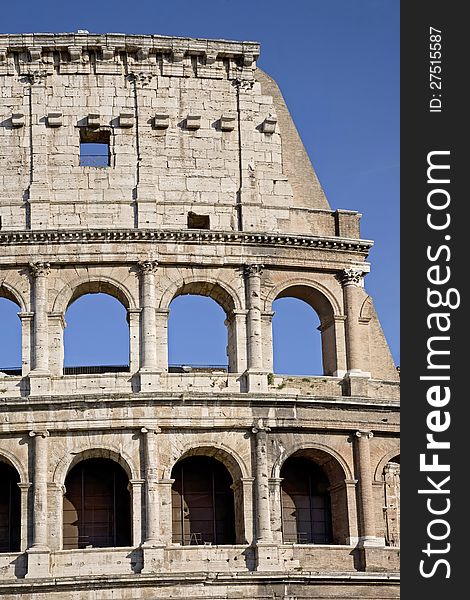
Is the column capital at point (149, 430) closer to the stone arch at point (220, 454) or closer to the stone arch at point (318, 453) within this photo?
the stone arch at point (220, 454)

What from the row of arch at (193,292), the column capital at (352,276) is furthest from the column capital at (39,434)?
the column capital at (352,276)

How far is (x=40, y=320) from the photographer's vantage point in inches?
1292

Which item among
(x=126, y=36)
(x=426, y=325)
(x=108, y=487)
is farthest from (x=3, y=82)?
(x=426, y=325)

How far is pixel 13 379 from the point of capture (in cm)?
3250

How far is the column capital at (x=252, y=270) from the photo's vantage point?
33594 millimetres

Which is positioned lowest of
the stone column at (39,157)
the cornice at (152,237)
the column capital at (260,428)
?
the column capital at (260,428)

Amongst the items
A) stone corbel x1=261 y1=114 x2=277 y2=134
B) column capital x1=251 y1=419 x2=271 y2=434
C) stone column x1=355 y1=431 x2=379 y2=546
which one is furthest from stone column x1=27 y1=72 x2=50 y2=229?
stone column x1=355 y1=431 x2=379 y2=546

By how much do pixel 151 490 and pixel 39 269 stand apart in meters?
5.65

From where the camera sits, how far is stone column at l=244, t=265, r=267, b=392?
32781mm

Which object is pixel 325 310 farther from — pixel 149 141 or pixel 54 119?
pixel 54 119

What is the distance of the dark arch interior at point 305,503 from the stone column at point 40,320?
601cm

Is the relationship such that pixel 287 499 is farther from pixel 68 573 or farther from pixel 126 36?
pixel 126 36

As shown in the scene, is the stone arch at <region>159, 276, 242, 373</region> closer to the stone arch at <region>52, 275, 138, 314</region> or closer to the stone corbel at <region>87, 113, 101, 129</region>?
the stone arch at <region>52, 275, 138, 314</region>

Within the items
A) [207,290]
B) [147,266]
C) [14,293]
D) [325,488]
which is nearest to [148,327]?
[147,266]
